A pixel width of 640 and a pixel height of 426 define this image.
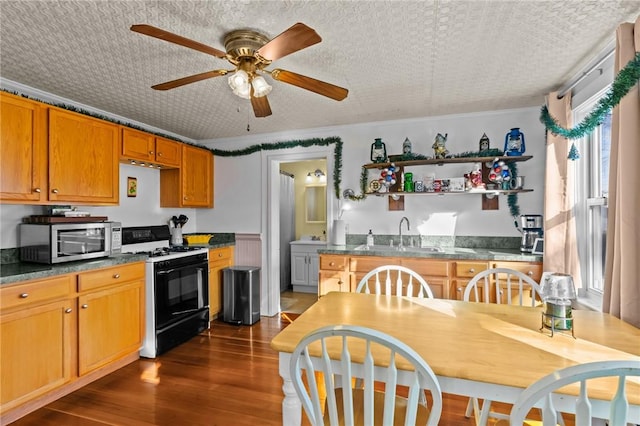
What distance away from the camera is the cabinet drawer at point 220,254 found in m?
3.75

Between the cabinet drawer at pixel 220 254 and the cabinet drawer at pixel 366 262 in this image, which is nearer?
the cabinet drawer at pixel 366 262

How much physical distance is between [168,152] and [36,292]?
1.92 metres

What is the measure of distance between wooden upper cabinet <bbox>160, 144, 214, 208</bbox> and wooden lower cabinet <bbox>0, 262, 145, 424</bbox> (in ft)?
3.83

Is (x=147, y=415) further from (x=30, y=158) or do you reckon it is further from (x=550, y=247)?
(x=550, y=247)

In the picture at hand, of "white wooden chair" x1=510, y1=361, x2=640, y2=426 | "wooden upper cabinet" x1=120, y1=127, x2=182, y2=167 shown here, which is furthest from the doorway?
"white wooden chair" x1=510, y1=361, x2=640, y2=426

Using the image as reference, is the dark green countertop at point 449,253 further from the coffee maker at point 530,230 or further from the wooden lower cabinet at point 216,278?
the wooden lower cabinet at point 216,278

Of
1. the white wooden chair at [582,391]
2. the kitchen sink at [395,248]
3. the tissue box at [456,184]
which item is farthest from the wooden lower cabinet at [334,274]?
the white wooden chair at [582,391]

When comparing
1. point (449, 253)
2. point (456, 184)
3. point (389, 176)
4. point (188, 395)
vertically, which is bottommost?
point (188, 395)

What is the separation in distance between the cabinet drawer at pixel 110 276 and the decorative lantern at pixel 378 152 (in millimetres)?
2630

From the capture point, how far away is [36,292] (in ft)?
6.72

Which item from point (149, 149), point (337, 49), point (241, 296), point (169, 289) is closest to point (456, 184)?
point (337, 49)

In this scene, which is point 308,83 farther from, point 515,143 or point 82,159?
point 515,143

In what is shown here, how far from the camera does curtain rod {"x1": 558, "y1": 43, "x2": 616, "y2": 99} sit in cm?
196

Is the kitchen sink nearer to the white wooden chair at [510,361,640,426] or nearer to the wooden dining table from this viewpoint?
the wooden dining table
